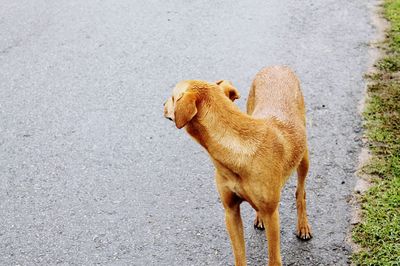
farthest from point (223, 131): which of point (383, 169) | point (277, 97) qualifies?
point (383, 169)

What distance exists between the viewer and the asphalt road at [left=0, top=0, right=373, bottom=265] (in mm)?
4719

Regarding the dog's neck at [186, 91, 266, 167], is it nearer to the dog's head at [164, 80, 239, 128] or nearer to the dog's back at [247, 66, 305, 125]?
the dog's head at [164, 80, 239, 128]

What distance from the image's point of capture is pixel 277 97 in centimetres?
A: 443

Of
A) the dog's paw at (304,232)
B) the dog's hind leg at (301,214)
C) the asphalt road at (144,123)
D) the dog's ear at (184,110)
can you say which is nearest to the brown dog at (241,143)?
the dog's ear at (184,110)

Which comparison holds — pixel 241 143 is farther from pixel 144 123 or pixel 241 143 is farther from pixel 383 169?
pixel 144 123

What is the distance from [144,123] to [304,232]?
7.20ft

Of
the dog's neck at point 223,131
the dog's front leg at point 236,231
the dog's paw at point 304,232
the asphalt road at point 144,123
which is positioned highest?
the dog's neck at point 223,131

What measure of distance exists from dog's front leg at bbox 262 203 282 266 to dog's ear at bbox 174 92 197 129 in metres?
0.82

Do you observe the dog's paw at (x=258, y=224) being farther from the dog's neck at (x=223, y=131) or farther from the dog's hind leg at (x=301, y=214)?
the dog's neck at (x=223, y=131)

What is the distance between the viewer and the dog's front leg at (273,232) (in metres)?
3.89

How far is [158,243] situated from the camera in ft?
15.4

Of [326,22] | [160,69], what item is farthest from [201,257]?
[326,22]

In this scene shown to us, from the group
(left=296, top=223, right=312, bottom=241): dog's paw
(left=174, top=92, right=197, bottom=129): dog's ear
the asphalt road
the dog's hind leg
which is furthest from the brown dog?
the asphalt road

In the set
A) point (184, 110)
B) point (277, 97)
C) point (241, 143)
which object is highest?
point (184, 110)
